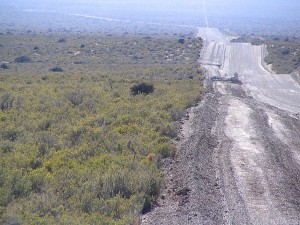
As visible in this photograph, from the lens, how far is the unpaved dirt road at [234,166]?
11.9m

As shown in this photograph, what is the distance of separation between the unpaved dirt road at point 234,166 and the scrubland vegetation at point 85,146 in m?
0.74

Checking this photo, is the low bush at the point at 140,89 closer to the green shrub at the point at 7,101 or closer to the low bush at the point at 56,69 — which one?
the green shrub at the point at 7,101

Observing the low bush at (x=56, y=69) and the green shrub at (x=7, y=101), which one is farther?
the low bush at (x=56, y=69)

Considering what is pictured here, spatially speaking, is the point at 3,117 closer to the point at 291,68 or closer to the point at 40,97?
the point at 40,97

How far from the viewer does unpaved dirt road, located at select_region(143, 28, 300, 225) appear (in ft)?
39.0

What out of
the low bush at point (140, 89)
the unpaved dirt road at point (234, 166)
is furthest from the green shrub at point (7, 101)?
the unpaved dirt road at point (234, 166)

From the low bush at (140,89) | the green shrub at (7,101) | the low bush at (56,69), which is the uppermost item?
the green shrub at (7,101)

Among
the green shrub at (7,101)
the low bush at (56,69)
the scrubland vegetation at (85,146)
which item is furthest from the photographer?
the low bush at (56,69)

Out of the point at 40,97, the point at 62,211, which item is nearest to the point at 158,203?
the point at 62,211

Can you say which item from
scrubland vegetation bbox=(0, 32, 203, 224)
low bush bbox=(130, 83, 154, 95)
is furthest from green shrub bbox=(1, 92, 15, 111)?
low bush bbox=(130, 83, 154, 95)

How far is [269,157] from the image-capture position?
16938mm

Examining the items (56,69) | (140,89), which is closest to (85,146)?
(140,89)

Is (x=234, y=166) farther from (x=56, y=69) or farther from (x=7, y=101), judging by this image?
(x=56, y=69)

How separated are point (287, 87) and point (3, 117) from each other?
82.1 ft
